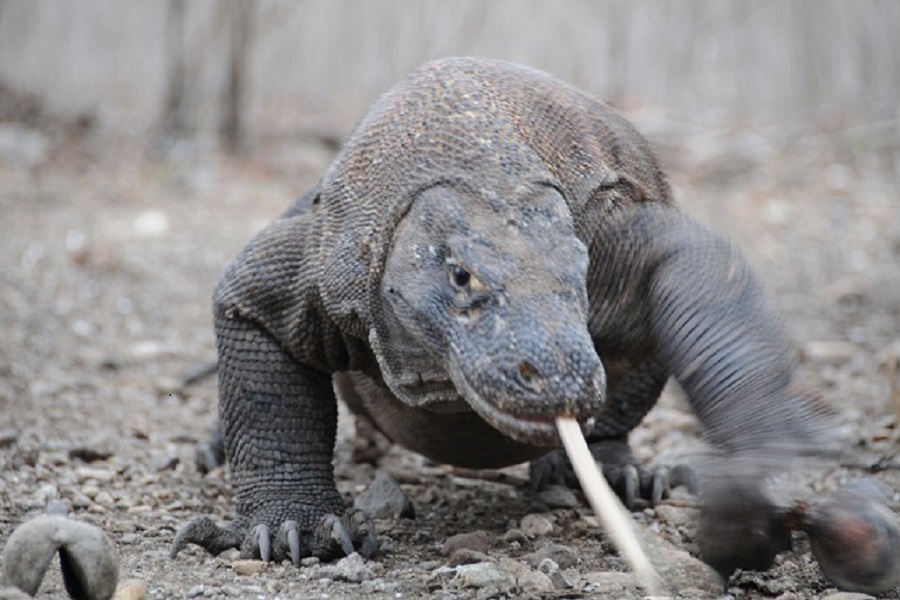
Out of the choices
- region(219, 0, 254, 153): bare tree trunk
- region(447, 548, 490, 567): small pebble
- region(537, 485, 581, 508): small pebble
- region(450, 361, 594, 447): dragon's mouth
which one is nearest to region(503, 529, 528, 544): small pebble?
region(447, 548, 490, 567): small pebble

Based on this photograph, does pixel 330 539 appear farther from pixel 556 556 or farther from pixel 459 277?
pixel 459 277

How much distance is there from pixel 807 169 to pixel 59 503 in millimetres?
10593

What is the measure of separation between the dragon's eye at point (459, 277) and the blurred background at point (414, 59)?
1019cm

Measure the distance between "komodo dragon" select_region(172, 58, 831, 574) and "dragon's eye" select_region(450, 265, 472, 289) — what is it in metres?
0.01

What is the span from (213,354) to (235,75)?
638cm

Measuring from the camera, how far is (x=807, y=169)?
42.9 ft

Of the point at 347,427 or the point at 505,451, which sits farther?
the point at 347,427

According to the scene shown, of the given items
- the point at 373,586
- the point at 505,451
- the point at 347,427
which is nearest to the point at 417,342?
the point at 373,586

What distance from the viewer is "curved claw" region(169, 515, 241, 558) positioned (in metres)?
3.57

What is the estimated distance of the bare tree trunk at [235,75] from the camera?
12539 millimetres

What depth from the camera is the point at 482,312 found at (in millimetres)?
2803

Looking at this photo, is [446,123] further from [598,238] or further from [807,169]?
[807,169]

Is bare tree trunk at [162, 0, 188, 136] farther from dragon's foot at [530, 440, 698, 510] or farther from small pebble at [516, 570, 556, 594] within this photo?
small pebble at [516, 570, 556, 594]

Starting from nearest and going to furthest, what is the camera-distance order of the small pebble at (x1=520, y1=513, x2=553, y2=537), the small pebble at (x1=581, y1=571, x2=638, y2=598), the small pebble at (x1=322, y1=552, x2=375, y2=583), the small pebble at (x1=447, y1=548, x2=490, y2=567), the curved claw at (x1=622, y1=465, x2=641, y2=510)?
the small pebble at (x1=581, y1=571, x2=638, y2=598), the small pebble at (x1=322, y1=552, x2=375, y2=583), the small pebble at (x1=447, y1=548, x2=490, y2=567), the small pebble at (x1=520, y1=513, x2=553, y2=537), the curved claw at (x1=622, y1=465, x2=641, y2=510)
